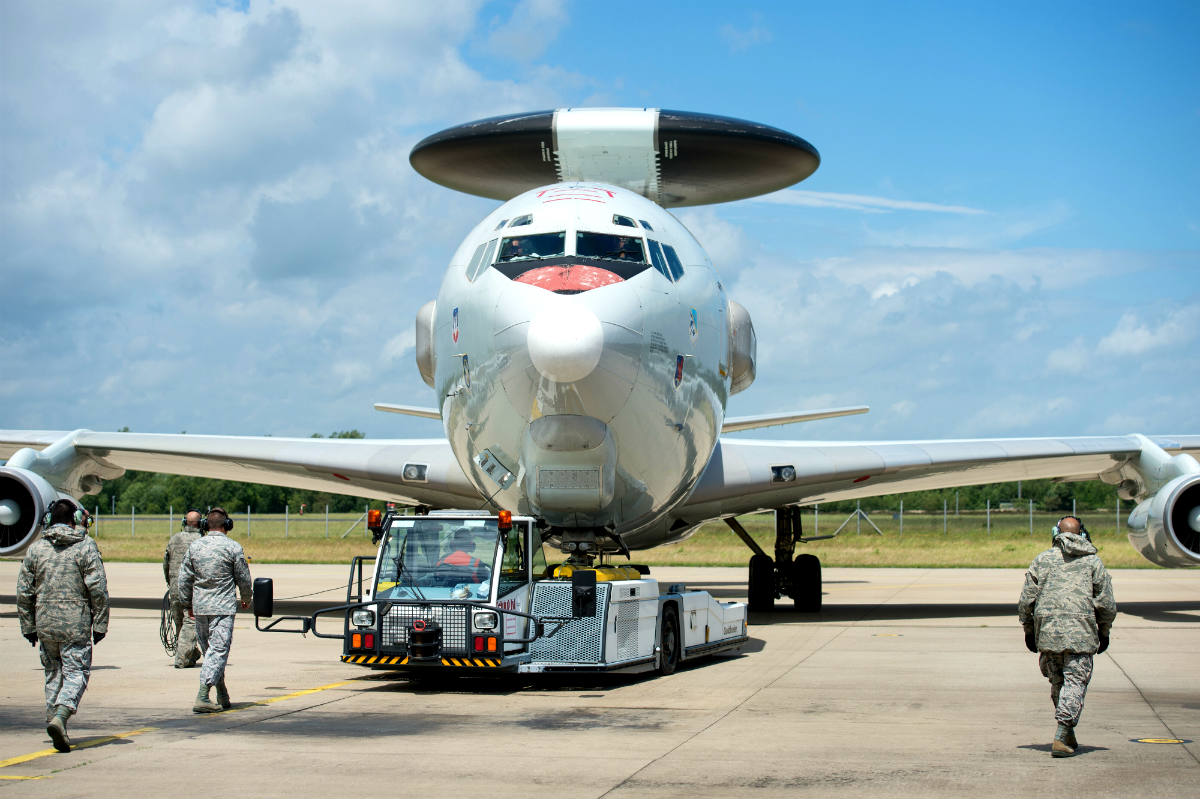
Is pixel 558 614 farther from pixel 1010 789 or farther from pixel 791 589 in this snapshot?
pixel 791 589

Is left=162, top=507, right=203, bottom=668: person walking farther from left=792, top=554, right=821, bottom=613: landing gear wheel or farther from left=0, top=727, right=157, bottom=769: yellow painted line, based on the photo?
left=792, top=554, right=821, bottom=613: landing gear wheel

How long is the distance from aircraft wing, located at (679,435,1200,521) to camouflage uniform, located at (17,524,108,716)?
894 cm

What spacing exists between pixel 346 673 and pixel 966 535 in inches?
1417

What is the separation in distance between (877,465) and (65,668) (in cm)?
1189

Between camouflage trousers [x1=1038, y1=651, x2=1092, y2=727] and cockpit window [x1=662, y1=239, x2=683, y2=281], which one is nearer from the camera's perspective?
camouflage trousers [x1=1038, y1=651, x2=1092, y2=727]

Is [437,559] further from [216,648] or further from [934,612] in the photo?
[934,612]

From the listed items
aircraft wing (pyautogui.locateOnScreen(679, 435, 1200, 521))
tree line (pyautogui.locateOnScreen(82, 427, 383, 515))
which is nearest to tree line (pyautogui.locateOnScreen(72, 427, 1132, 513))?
tree line (pyautogui.locateOnScreen(82, 427, 383, 515))

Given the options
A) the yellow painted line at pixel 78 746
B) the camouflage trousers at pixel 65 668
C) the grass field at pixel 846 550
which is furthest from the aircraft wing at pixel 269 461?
the grass field at pixel 846 550

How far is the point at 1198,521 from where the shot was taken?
17484mm

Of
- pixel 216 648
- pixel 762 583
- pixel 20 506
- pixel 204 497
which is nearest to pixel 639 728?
pixel 216 648

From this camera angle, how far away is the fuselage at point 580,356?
1101cm

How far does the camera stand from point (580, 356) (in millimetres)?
10609

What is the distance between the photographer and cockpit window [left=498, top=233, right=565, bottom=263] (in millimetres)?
11969

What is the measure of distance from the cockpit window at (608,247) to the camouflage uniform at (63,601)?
539 cm
